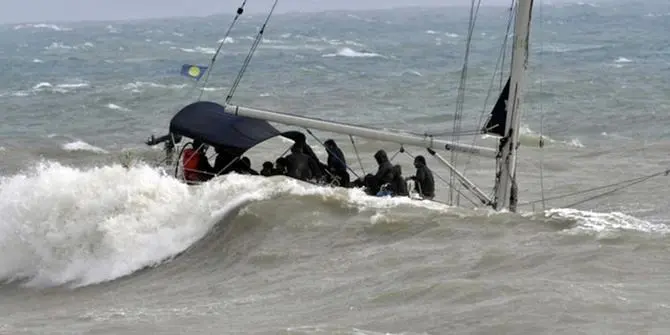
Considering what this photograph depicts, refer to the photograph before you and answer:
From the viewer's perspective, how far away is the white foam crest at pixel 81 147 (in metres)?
35.4

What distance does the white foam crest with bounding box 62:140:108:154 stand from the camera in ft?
116

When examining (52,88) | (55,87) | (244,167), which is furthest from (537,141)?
(55,87)

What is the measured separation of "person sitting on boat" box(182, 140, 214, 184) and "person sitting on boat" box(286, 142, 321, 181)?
142cm

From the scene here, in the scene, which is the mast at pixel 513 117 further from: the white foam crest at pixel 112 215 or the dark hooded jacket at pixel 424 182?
the dark hooded jacket at pixel 424 182

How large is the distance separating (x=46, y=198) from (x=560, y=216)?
7.97 m

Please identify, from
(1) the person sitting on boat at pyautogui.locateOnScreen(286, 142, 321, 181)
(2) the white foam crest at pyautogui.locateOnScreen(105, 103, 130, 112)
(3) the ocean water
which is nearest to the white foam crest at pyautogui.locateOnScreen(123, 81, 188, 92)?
(2) the white foam crest at pyautogui.locateOnScreen(105, 103, 130, 112)

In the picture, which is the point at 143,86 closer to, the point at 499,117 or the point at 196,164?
the point at 196,164

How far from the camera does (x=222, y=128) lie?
1883cm

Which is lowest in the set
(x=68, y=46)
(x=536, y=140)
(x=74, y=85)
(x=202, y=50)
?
(x=68, y=46)

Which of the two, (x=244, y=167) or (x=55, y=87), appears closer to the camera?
(x=244, y=167)

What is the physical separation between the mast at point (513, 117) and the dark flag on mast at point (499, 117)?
0.10 m

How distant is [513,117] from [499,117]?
0.29 meters

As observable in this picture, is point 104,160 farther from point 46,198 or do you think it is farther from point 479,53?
point 479,53

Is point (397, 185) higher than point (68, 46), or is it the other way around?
point (397, 185)
